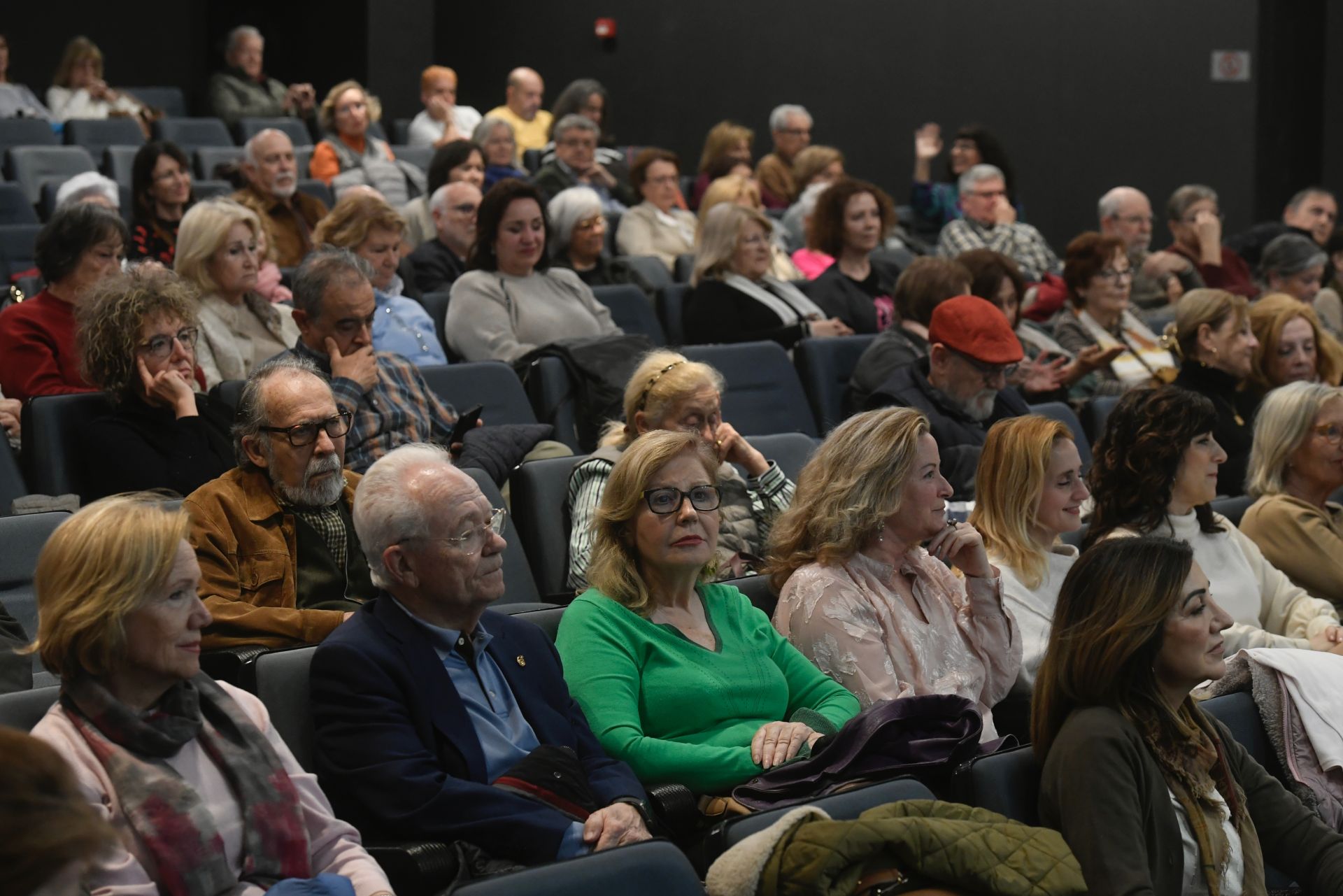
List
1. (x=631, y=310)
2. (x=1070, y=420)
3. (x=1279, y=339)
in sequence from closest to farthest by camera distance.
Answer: (x=1070, y=420), (x=1279, y=339), (x=631, y=310)

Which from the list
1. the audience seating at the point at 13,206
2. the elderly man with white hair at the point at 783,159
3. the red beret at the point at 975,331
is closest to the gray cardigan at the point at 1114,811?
the red beret at the point at 975,331

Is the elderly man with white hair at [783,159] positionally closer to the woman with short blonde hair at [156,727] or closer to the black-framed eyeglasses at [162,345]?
the black-framed eyeglasses at [162,345]

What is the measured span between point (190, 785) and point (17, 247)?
461cm

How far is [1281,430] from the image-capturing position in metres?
3.79

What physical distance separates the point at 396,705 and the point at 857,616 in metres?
0.91

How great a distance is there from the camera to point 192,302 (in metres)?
3.35

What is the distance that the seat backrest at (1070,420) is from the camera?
4.46 meters

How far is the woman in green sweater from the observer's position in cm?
250

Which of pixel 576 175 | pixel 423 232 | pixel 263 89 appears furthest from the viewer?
pixel 263 89

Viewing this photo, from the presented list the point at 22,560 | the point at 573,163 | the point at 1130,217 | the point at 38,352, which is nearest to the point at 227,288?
the point at 38,352

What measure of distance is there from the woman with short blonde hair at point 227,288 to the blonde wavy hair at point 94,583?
2163 millimetres

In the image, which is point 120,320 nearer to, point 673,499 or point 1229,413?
point 673,499

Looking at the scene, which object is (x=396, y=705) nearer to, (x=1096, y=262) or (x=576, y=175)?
(x=1096, y=262)

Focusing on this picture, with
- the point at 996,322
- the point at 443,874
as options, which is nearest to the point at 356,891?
the point at 443,874
